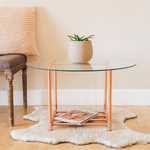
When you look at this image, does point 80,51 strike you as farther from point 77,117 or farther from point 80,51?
point 77,117

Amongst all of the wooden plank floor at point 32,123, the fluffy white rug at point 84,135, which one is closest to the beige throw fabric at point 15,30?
the wooden plank floor at point 32,123

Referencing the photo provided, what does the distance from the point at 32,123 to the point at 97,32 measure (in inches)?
40.4

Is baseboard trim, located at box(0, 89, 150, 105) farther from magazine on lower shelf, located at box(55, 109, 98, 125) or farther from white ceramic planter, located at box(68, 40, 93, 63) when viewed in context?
white ceramic planter, located at box(68, 40, 93, 63)

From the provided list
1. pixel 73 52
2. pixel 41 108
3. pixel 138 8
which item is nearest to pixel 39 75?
pixel 41 108

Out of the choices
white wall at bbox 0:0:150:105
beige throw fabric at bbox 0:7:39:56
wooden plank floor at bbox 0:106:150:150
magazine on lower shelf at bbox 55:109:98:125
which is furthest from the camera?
white wall at bbox 0:0:150:105

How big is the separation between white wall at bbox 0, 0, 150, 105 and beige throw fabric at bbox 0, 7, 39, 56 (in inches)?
6.2

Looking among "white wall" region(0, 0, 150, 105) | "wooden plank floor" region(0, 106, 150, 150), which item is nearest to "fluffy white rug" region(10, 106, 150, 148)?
"wooden plank floor" region(0, 106, 150, 150)

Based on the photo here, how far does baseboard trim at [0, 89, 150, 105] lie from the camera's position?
2195mm

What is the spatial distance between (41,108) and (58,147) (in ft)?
2.38

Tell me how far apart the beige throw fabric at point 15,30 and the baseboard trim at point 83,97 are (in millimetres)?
464

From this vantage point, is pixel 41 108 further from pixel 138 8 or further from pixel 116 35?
pixel 138 8

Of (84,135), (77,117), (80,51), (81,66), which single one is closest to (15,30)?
(80,51)

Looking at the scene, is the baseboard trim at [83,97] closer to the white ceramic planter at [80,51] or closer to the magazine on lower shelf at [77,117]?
the magazine on lower shelf at [77,117]

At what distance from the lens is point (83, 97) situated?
2199 mm
